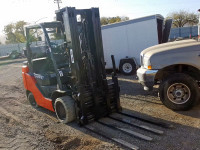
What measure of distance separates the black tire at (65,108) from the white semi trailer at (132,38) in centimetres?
641

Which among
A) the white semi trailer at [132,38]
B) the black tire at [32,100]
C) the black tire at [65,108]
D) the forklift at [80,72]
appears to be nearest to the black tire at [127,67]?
the white semi trailer at [132,38]

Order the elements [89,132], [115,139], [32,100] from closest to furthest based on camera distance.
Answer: [115,139]
[89,132]
[32,100]

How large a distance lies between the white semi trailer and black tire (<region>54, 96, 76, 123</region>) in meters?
6.41

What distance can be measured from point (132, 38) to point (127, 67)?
61.9 inches

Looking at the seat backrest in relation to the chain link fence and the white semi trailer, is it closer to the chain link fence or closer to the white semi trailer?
the white semi trailer

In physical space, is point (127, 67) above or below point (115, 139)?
above

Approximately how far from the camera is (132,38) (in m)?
10.9

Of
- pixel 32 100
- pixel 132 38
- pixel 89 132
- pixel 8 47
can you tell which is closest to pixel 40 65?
pixel 32 100

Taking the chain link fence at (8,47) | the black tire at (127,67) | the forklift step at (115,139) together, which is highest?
the chain link fence at (8,47)

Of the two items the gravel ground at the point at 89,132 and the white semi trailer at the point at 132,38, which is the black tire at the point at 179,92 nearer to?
the gravel ground at the point at 89,132

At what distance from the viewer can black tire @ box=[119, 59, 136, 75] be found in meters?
11.1

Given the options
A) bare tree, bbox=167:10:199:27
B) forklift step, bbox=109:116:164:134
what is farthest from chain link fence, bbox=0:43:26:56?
forklift step, bbox=109:116:164:134

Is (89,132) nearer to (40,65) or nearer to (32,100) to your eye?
(40,65)

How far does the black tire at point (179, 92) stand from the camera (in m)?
5.23
